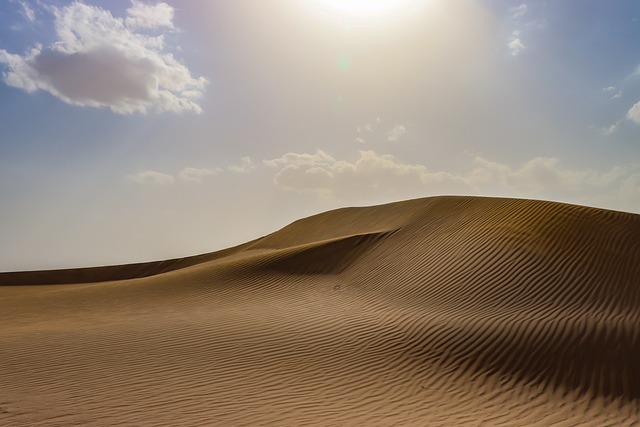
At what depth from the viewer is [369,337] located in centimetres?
931

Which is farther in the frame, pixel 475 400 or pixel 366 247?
pixel 366 247

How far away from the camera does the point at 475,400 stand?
6.79 metres

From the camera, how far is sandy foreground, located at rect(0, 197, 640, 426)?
20.4ft

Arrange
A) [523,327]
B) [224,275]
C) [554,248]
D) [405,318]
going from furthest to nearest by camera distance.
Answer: [224,275] → [554,248] → [405,318] → [523,327]

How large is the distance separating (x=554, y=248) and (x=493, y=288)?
3010mm

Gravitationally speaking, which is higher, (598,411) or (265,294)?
(265,294)

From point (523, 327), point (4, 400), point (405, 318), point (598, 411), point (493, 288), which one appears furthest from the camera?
point (493, 288)

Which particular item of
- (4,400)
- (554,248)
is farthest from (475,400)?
(554,248)

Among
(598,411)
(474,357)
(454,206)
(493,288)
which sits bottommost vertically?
(598,411)

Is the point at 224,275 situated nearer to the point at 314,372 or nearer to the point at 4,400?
the point at 314,372

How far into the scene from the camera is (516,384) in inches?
289

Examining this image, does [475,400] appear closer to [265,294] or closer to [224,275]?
[265,294]

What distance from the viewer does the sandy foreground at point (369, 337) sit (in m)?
6.22

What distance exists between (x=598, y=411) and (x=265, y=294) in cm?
959
